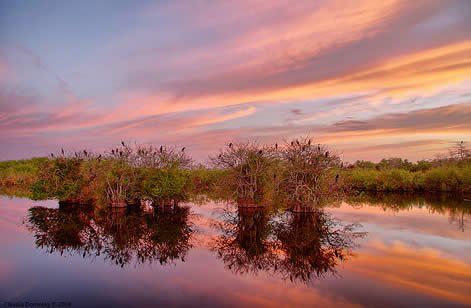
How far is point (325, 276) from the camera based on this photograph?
1058 cm

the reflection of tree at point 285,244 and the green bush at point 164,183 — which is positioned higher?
the green bush at point 164,183

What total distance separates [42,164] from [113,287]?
21899 mm

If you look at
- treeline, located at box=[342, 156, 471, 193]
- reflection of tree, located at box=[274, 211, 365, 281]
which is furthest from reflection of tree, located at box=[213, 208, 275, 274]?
treeline, located at box=[342, 156, 471, 193]

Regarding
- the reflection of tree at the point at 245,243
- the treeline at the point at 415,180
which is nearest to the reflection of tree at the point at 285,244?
the reflection of tree at the point at 245,243

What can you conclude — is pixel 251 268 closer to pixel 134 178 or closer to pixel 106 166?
pixel 134 178

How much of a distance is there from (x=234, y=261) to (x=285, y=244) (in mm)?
2953

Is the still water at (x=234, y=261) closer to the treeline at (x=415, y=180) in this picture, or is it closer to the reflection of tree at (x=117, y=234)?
the reflection of tree at (x=117, y=234)

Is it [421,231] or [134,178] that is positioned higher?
[134,178]

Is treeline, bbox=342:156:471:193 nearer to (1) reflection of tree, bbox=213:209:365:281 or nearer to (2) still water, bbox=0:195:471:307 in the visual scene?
(1) reflection of tree, bbox=213:209:365:281

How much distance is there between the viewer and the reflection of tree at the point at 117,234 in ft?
43.2

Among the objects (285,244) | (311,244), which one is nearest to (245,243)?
(285,244)

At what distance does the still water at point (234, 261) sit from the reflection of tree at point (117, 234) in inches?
2.0

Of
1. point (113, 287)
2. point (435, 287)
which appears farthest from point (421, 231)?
point (113, 287)

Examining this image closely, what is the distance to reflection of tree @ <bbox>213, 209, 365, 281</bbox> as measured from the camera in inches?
452
